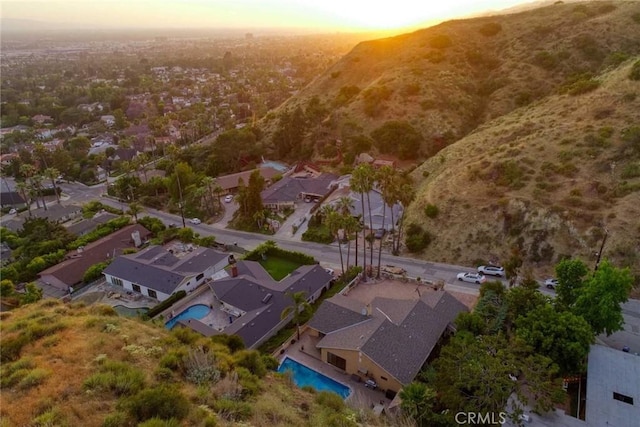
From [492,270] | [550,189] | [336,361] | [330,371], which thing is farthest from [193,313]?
[550,189]

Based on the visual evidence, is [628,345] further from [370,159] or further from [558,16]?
[558,16]

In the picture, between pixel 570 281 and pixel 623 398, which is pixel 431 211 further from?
pixel 623 398

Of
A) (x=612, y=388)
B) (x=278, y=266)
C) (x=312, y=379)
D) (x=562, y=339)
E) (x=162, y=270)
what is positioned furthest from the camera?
(x=278, y=266)

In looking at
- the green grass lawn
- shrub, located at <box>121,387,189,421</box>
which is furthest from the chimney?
shrub, located at <box>121,387,189,421</box>

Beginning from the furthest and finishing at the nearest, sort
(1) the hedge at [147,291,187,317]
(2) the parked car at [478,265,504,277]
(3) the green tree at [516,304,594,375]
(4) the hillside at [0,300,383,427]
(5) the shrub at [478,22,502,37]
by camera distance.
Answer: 1. (5) the shrub at [478,22,502,37]
2. (2) the parked car at [478,265,504,277]
3. (1) the hedge at [147,291,187,317]
4. (3) the green tree at [516,304,594,375]
5. (4) the hillside at [0,300,383,427]

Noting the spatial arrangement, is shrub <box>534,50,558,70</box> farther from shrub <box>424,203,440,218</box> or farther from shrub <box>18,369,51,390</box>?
shrub <box>18,369,51,390</box>

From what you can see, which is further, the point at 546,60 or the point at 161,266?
the point at 546,60
